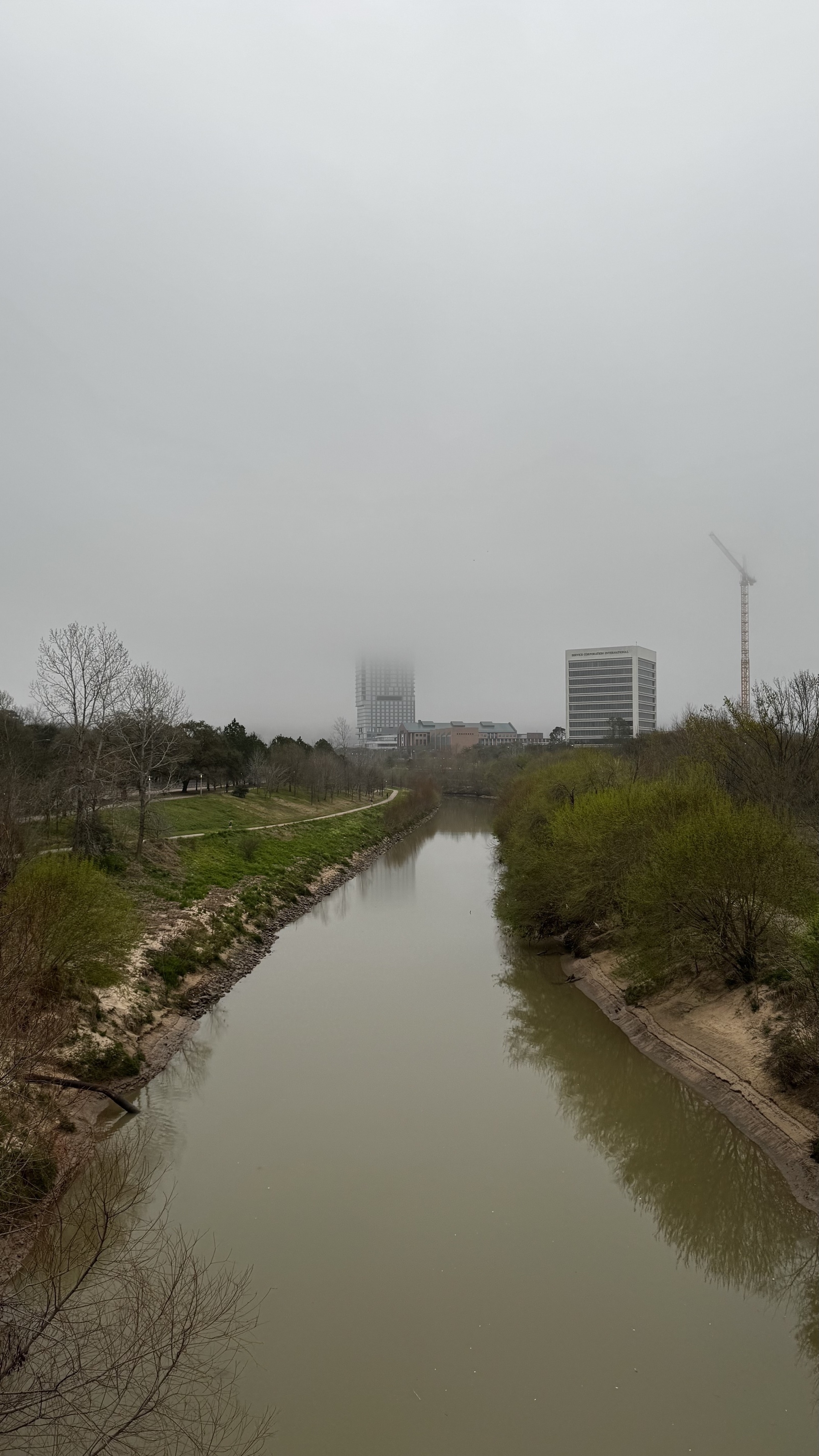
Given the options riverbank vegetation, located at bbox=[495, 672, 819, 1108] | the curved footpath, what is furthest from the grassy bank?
the curved footpath

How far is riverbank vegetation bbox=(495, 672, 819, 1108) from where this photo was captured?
17.8 m

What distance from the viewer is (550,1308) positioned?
10.4 metres

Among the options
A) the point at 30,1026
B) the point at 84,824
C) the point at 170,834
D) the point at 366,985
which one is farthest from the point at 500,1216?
the point at 170,834

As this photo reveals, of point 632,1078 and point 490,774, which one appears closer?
point 632,1078

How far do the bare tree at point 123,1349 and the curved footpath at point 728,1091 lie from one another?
8.95m

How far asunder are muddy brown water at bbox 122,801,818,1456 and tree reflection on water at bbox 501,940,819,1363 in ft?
0.16

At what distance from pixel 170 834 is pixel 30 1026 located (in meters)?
27.7

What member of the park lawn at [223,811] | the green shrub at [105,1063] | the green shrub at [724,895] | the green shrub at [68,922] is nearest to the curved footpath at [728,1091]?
the green shrub at [724,895]

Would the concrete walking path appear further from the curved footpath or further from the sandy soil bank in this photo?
the curved footpath

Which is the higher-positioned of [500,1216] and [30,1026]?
[30,1026]

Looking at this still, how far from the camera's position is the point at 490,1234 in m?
12.0

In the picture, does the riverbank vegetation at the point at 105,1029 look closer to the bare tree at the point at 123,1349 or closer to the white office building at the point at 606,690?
the bare tree at the point at 123,1349

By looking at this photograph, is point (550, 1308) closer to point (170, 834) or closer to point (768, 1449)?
point (768, 1449)

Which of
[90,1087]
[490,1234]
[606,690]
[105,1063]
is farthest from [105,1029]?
[606,690]
